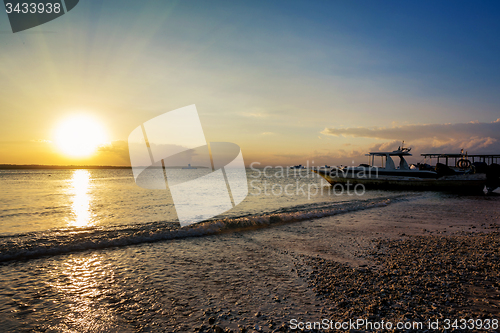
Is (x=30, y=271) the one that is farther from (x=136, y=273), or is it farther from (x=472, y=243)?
(x=472, y=243)

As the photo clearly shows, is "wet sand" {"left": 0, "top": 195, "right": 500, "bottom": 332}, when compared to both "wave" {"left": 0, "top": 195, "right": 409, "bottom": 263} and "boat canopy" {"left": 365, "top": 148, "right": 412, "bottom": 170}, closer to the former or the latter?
"wave" {"left": 0, "top": 195, "right": 409, "bottom": 263}

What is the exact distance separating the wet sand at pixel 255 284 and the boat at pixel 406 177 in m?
28.9

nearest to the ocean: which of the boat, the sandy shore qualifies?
the sandy shore

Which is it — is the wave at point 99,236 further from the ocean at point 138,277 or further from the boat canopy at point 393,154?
the boat canopy at point 393,154

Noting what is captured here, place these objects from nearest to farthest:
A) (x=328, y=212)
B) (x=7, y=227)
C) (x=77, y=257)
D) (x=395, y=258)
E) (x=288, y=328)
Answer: (x=288, y=328) → (x=395, y=258) → (x=77, y=257) → (x=7, y=227) → (x=328, y=212)

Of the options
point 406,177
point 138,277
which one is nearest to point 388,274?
point 138,277

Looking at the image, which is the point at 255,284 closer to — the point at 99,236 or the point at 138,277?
the point at 138,277

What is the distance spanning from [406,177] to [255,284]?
3881 centimetres

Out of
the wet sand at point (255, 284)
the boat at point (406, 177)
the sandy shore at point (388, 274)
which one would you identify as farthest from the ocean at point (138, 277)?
the boat at point (406, 177)

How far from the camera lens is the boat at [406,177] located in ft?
106

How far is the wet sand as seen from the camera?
425cm

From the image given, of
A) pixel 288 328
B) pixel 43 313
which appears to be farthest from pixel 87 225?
pixel 288 328

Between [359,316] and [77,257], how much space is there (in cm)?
891

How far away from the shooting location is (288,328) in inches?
154
